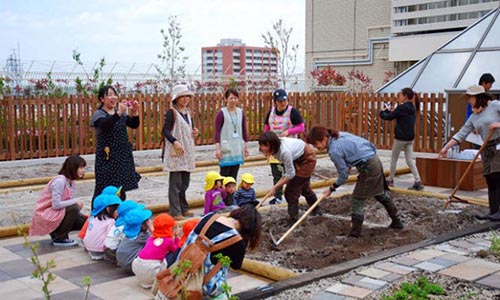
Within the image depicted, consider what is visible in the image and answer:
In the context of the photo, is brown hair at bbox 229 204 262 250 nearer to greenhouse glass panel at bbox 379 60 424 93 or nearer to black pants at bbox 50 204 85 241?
black pants at bbox 50 204 85 241

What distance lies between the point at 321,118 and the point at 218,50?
2034cm

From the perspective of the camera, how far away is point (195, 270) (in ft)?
13.4

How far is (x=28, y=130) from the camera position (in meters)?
13.4

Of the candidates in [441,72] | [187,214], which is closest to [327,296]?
[187,214]

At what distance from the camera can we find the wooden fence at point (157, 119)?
13273 mm

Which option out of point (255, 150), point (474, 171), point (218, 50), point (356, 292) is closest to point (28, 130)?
point (255, 150)

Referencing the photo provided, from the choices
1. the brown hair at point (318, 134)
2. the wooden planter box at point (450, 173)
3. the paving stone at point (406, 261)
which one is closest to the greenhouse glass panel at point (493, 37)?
the wooden planter box at point (450, 173)

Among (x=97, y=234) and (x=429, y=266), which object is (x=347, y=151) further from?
(x=97, y=234)

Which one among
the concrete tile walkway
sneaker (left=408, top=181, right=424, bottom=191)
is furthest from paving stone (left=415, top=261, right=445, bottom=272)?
sneaker (left=408, top=181, right=424, bottom=191)

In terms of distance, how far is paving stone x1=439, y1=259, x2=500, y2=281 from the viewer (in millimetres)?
5293

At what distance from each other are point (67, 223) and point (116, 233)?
0.87 metres

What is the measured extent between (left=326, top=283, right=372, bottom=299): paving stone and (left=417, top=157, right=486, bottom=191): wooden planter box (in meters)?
5.47

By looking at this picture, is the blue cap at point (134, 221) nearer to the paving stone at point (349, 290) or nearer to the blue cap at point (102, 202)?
the blue cap at point (102, 202)

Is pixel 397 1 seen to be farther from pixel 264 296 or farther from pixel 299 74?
pixel 264 296
